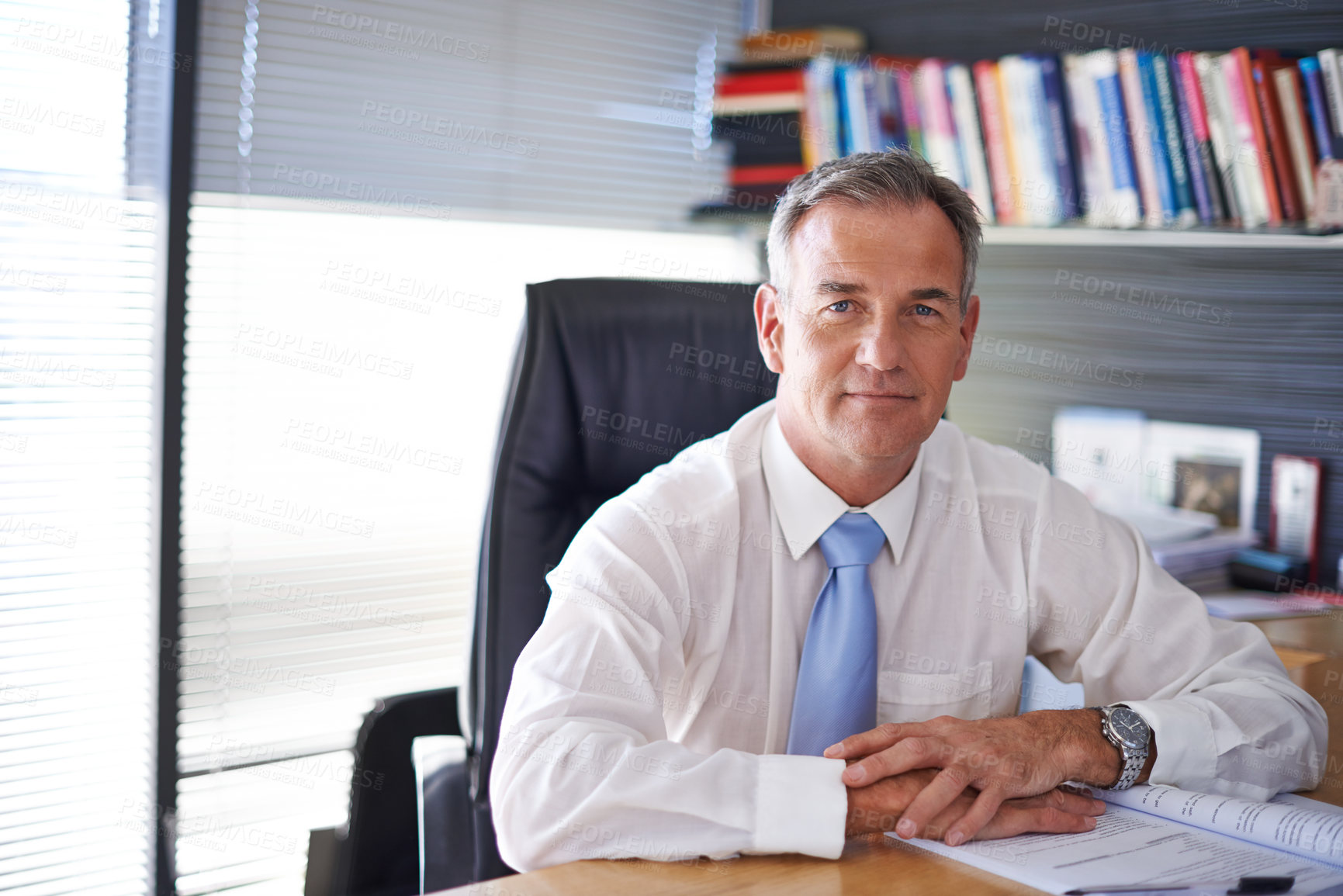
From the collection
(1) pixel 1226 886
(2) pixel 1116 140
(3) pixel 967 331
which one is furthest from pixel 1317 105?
(1) pixel 1226 886

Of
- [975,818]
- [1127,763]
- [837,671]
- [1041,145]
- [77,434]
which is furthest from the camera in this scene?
[1041,145]

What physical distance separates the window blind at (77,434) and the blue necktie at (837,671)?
1535 millimetres

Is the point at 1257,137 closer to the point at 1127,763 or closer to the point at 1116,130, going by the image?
the point at 1116,130

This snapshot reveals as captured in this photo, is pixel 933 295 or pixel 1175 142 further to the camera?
pixel 1175 142

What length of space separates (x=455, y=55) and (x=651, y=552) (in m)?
1.73

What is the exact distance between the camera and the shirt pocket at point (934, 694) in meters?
1.31

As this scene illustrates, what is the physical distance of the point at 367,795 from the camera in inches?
55.6

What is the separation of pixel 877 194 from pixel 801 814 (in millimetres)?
763

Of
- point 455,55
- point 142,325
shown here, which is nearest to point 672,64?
point 455,55

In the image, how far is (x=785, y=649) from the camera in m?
1.28

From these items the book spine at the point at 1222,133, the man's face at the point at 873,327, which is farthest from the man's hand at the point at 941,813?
the book spine at the point at 1222,133

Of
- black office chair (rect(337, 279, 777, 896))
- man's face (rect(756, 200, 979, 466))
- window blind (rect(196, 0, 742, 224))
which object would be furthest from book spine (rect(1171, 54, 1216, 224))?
window blind (rect(196, 0, 742, 224))

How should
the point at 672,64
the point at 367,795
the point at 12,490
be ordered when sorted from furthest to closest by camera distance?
the point at 672,64 < the point at 12,490 < the point at 367,795

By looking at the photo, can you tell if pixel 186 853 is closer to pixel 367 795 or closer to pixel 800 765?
pixel 367 795
